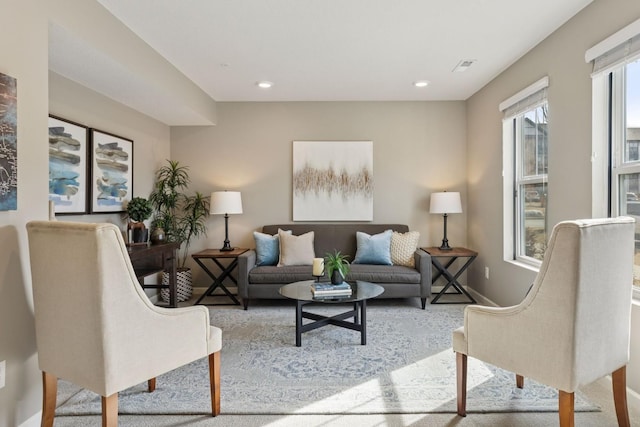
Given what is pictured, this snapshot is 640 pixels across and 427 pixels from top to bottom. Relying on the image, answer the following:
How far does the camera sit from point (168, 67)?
3252 mm

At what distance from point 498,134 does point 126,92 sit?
3585 mm

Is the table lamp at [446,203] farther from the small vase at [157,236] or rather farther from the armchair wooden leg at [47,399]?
the armchair wooden leg at [47,399]

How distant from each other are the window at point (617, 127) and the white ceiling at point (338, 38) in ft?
1.55

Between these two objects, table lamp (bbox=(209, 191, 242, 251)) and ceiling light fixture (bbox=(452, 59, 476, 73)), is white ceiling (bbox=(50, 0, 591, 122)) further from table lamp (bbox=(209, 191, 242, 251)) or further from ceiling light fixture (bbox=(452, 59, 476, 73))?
table lamp (bbox=(209, 191, 242, 251))

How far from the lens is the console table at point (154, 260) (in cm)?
298

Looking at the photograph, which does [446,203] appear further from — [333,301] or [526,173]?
[333,301]

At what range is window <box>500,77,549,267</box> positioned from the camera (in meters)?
3.08

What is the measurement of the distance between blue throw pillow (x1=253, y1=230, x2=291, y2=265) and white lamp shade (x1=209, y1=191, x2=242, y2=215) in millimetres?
405

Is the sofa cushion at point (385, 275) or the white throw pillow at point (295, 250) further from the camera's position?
the white throw pillow at point (295, 250)

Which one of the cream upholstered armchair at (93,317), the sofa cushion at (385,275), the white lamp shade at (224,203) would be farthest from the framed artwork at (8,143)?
the sofa cushion at (385,275)

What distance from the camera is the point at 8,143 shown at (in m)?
Answer: 1.65

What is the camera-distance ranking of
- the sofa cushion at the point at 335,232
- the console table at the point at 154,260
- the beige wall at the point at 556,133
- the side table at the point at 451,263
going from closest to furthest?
the beige wall at the point at 556,133, the console table at the point at 154,260, the side table at the point at 451,263, the sofa cushion at the point at 335,232

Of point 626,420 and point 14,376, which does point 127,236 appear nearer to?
point 14,376

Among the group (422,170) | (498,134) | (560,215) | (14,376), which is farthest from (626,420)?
(422,170)
